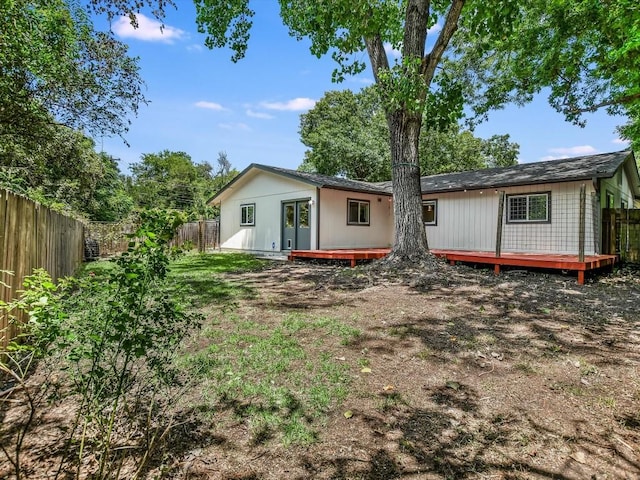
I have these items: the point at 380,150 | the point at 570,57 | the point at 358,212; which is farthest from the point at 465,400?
the point at 380,150

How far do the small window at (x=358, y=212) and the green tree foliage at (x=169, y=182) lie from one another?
82.0 feet

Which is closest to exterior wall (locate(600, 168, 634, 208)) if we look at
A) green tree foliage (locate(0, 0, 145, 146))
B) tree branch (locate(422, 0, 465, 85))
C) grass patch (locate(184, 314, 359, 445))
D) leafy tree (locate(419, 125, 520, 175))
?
tree branch (locate(422, 0, 465, 85))

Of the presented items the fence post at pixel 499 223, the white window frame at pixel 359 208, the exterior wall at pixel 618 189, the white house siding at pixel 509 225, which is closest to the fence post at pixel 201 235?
the white window frame at pixel 359 208

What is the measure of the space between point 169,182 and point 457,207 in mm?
33310

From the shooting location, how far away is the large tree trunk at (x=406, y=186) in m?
8.34

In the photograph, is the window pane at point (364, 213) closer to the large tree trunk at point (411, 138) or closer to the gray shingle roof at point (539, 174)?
the gray shingle roof at point (539, 174)

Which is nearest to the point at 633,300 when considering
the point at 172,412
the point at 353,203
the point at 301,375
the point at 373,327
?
the point at 373,327

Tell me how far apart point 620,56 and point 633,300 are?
6.40 meters

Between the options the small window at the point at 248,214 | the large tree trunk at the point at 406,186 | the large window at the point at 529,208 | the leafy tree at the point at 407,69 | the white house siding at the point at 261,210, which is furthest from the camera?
the small window at the point at 248,214

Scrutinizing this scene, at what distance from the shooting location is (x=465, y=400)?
274cm

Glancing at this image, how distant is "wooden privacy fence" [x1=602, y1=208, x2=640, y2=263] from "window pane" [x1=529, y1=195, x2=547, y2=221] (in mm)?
1437

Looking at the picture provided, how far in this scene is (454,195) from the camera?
1249 cm

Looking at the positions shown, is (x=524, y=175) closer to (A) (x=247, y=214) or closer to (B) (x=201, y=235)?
(A) (x=247, y=214)

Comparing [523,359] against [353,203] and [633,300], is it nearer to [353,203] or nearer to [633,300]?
[633,300]
